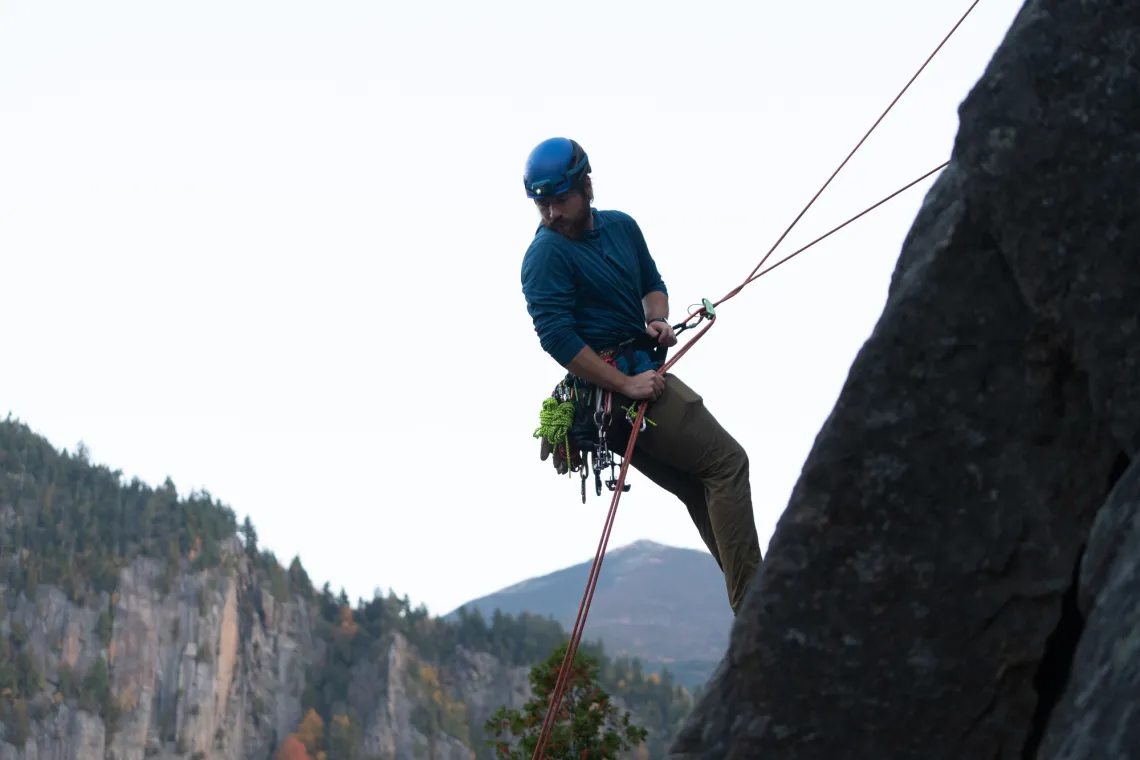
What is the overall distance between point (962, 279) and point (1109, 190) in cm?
53

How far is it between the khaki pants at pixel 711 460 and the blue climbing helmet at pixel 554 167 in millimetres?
991

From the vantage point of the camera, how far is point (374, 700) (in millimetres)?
Answer: 153750

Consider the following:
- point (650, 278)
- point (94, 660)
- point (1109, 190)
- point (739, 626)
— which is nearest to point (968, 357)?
point (1109, 190)

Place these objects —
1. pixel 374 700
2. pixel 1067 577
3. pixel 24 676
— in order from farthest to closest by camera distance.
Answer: pixel 374 700 < pixel 24 676 < pixel 1067 577

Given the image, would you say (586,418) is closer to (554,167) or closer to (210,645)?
(554,167)

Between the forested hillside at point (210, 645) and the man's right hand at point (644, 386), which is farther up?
the forested hillside at point (210, 645)

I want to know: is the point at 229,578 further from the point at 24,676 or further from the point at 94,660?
the point at 24,676

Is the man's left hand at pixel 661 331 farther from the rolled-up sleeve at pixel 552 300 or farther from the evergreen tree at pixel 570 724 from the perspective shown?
the evergreen tree at pixel 570 724

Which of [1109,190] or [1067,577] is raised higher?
[1109,190]

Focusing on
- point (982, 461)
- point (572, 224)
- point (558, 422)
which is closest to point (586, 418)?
point (558, 422)

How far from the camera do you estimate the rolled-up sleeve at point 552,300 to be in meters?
6.64

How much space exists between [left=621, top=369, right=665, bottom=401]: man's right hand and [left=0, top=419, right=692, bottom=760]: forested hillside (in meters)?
131

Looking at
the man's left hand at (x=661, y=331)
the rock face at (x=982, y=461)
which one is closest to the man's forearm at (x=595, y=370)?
the man's left hand at (x=661, y=331)

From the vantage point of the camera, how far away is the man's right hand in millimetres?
6613
